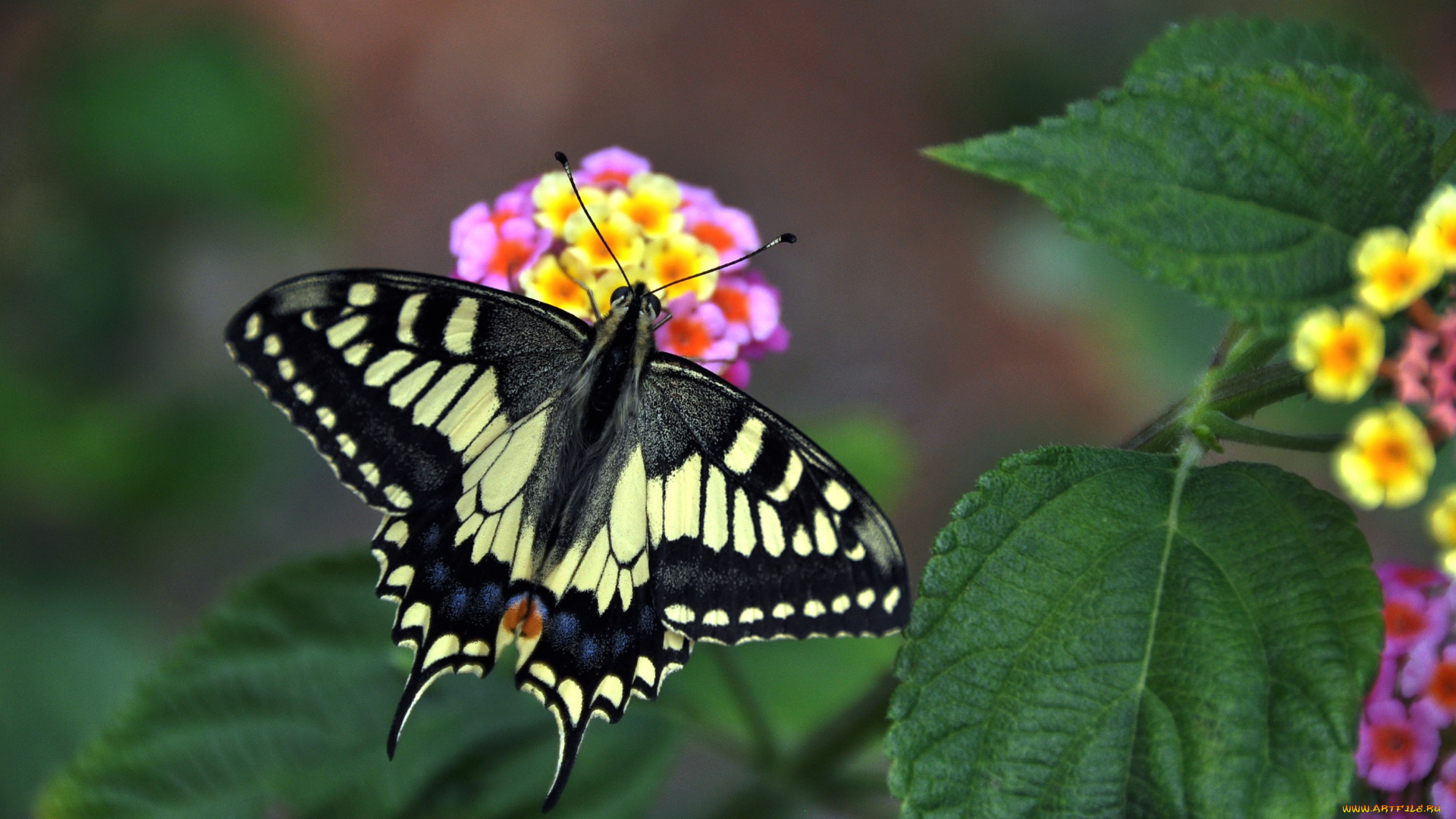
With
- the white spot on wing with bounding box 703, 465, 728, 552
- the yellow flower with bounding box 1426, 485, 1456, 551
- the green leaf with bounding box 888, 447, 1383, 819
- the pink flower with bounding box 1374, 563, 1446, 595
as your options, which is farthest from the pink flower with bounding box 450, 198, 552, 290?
the pink flower with bounding box 1374, 563, 1446, 595

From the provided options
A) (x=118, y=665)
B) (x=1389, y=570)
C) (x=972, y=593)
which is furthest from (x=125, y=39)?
(x=1389, y=570)

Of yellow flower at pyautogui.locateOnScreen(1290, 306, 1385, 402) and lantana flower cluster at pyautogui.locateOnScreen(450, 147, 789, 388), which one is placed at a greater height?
lantana flower cluster at pyautogui.locateOnScreen(450, 147, 789, 388)

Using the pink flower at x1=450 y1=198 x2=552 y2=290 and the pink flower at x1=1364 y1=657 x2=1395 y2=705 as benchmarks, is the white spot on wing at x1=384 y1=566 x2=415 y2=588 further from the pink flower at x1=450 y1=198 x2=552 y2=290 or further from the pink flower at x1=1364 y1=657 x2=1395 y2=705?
the pink flower at x1=1364 y1=657 x2=1395 y2=705

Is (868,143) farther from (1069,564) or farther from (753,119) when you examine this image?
(1069,564)

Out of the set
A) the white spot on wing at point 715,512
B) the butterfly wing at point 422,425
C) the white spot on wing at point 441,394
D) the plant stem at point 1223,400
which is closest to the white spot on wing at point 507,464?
the butterfly wing at point 422,425

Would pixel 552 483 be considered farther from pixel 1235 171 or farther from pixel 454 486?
pixel 1235 171

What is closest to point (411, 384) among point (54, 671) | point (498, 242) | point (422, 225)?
point (498, 242)

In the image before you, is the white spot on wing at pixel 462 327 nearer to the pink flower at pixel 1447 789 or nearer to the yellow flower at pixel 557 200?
the yellow flower at pixel 557 200
